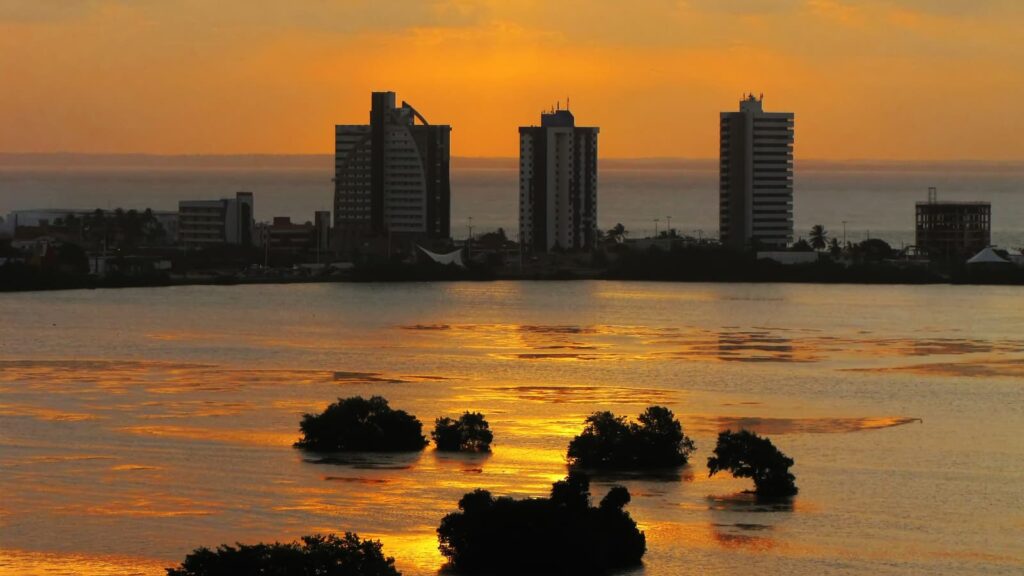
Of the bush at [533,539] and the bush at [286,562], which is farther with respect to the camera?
the bush at [533,539]

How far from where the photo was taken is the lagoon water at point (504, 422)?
2406cm

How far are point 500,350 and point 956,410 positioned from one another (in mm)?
16377

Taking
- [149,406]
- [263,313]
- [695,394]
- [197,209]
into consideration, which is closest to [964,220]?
[197,209]

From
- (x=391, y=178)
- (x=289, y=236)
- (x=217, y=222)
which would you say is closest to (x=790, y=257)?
(x=391, y=178)

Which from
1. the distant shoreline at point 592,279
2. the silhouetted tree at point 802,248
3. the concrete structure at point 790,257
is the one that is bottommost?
the distant shoreline at point 592,279

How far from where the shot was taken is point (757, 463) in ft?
88.5

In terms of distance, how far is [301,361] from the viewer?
47.8 m

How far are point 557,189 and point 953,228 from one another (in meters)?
19.9

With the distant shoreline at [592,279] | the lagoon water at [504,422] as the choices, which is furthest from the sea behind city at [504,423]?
the distant shoreline at [592,279]

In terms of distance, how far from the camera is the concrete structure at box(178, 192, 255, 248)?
340ft

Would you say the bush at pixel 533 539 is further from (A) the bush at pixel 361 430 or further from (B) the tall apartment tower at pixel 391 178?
(B) the tall apartment tower at pixel 391 178

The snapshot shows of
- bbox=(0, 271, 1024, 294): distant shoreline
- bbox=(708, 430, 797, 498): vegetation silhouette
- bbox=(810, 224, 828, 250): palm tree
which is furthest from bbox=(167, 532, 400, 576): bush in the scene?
bbox=(810, 224, 828, 250): palm tree

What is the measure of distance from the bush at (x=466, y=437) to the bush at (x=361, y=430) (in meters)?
0.39

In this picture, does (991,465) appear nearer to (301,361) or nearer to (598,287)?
(301,361)
